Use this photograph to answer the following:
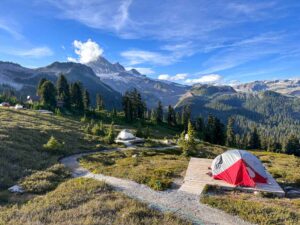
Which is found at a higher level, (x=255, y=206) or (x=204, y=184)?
(x=204, y=184)

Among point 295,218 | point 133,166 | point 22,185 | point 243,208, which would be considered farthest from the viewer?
point 133,166

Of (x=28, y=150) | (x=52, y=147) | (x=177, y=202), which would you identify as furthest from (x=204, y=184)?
(x=52, y=147)

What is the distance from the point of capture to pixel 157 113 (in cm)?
13688

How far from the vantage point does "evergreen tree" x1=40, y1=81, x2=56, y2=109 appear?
113 m

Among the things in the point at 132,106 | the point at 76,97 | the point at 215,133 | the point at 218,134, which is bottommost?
the point at 218,134

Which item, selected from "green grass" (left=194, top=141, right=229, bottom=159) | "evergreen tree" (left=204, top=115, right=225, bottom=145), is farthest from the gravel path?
"evergreen tree" (left=204, top=115, right=225, bottom=145)

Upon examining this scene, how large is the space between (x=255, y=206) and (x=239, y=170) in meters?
5.65

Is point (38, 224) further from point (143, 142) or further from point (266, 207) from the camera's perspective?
point (143, 142)

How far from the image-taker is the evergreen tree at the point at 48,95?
113m

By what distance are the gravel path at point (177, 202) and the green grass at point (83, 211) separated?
1198mm

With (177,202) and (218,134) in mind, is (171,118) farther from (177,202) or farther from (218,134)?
(177,202)

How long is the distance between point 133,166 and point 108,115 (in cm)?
9358

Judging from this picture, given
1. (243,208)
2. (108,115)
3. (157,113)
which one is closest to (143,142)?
(243,208)

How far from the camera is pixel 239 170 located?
80.4ft
